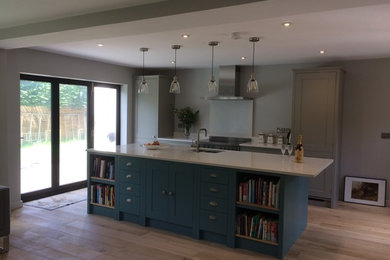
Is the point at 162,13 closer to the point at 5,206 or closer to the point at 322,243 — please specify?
the point at 5,206

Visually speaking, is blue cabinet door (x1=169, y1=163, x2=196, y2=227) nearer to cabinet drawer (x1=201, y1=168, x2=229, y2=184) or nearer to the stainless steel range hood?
cabinet drawer (x1=201, y1=168, x2=229, y2=184)

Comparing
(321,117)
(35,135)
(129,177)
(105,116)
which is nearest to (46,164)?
(35,135)

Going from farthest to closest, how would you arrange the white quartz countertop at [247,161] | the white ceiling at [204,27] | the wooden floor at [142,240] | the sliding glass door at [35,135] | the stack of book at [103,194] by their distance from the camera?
the sliding glass door at [35,135] → the stack of book at [103,194] → the wooden floor at [142,240] → the white quartz countertop at [247,161] → the white ceiling at [204,27]

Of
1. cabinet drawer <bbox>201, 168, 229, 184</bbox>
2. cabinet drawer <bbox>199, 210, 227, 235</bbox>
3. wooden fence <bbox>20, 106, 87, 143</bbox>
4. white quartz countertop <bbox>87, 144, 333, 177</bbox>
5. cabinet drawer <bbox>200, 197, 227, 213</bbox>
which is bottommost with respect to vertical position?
cabinet drawer <bbox>199, 210, 227, 235</bbox>

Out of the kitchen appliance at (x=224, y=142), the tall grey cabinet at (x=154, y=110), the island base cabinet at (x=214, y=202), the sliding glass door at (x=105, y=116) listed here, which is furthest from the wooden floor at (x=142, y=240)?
the tall grey cabinet at (x=154, y=110)

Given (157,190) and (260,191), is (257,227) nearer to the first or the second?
(260,191)

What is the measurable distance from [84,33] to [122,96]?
3531mm

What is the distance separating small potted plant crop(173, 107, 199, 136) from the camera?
21.9ft

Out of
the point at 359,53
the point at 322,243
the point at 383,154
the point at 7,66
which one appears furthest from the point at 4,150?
the point at 383,154

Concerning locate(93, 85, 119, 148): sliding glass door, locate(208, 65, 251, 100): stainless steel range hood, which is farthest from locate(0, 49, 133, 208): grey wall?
locate(208, 65, 251, 100): stainless steel range hood

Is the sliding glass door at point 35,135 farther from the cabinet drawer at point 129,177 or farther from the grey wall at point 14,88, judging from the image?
the cabinet drawer at point 129,177

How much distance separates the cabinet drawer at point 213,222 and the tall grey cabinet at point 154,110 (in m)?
3.27

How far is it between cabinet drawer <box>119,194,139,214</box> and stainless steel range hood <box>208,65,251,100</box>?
106 inches

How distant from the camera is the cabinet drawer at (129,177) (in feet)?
13.5
